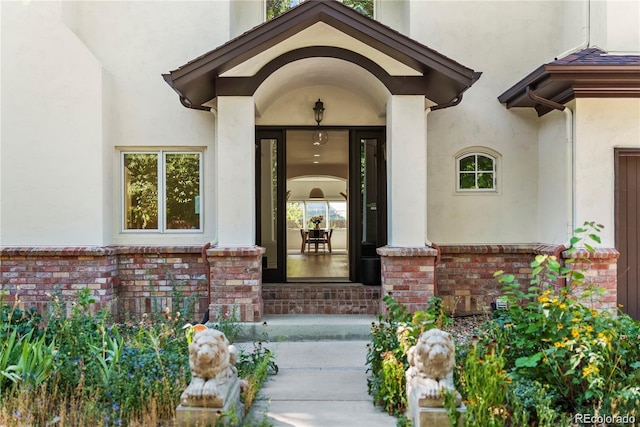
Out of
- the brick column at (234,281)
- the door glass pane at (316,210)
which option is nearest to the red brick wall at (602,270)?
the brick column at (234,281)

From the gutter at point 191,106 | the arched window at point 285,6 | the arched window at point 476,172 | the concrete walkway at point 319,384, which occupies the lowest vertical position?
the concrete walkway at point 319,384

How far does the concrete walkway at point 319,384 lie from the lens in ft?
12.3

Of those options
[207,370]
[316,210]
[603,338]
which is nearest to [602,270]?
[603,338]

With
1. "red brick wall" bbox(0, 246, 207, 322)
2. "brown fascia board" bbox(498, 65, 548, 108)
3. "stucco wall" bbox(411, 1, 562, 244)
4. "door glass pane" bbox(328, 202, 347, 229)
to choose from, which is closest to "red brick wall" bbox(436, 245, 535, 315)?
"stucco wall" bbox(411, 1, 562, 244)

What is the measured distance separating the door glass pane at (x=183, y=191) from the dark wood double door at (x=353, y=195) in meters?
1.04

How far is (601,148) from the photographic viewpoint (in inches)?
248

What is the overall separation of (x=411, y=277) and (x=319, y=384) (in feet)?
7.14

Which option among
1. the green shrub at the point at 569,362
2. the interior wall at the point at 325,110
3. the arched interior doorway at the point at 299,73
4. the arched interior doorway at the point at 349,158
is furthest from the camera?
the interior wall at the point at 325,110

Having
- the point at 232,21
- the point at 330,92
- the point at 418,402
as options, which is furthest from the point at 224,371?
the point at 232,21

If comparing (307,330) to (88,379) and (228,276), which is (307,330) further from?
(88,379)

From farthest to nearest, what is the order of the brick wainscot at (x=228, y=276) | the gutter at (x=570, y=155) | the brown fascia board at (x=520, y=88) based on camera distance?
the gutter at (x=570, y=155), the brick wainscot at (x=228, y=276), the brown fascia board at (x=520, y=88)

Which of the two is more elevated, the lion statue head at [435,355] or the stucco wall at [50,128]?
the stucco wall at [50,128]

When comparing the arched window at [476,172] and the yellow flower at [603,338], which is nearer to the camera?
the yellow flower at [603,338]

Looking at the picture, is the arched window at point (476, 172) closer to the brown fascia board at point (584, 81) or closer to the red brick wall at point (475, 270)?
the red brick wall at point (475, 270)
